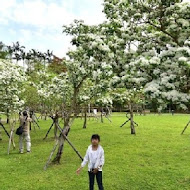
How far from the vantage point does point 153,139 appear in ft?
68.7

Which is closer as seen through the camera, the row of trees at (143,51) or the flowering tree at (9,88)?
the row of trees at (143,51)

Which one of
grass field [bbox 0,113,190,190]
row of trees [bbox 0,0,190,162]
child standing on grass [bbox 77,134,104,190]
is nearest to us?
row of trees [bbox 0,0,190,162]

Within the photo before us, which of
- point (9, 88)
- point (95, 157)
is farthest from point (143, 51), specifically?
point (9, 88)

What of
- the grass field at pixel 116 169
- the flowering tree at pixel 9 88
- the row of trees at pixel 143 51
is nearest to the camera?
the row of trees at pixel 143 51

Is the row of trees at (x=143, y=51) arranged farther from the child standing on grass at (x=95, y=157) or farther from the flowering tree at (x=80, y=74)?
the child standing on grass at (x=95, y=157)

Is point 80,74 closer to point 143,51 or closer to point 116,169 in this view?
point 116,169

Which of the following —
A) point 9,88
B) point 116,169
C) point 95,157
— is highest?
point 9,88

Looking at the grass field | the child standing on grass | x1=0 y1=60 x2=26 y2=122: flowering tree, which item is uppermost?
x1=0 y1=60 x2=26 y2=122: flowering tree

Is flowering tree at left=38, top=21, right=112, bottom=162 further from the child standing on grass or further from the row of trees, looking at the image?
the child standing on grass

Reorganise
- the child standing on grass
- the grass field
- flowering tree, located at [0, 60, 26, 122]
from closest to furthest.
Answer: the child standing on grass
the grass field
flowering tree, located at [0, 60, 26, 122]

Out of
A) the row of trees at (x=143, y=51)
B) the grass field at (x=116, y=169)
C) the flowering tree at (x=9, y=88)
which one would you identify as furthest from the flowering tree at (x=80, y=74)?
the flowering tree at (x=9, y=88)

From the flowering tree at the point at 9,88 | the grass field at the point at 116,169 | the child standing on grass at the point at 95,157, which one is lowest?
the grass field at the point at 116,169

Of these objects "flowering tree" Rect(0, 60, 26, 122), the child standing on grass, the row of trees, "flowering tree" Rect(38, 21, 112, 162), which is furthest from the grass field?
the row of trees

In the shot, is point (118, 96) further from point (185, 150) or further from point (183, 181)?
point (183, 181)
